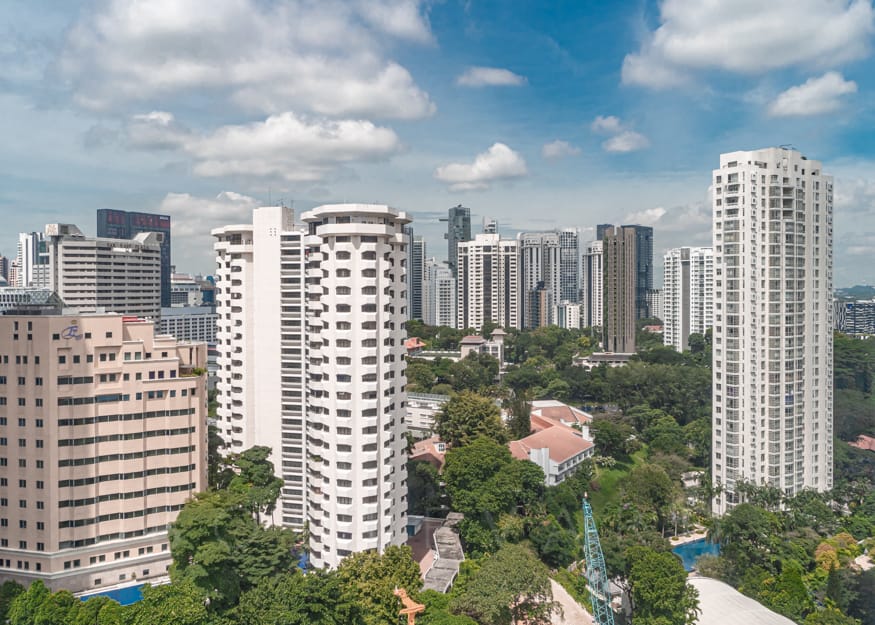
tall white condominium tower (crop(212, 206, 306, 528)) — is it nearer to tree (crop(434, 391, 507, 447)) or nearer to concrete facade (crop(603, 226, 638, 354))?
tree (crop(434, 391, 507, 447))

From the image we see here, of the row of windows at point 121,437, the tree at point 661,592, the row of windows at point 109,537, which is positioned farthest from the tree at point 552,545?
the row of windows at point 109,537

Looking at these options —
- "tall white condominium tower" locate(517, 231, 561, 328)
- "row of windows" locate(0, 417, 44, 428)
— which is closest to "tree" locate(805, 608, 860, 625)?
"row of windows" locate(0, 417, 44, 428)

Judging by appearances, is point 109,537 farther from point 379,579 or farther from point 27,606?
point 379,579

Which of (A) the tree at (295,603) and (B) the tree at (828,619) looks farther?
(B) the tree at (828,619)

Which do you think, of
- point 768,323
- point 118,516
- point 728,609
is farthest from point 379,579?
point 768,323

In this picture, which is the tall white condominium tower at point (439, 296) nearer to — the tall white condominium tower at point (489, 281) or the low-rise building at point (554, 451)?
the tall white condominium tower at point (489, 281)

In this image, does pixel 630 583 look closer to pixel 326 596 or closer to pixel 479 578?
pixel 479 578
